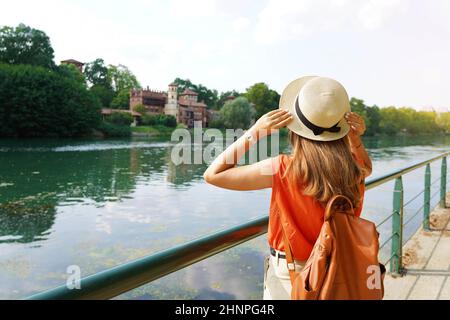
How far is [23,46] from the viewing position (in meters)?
59.3

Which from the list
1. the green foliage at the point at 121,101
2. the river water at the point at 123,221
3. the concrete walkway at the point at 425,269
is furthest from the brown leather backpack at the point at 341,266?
the green foliage at the point at 121,101

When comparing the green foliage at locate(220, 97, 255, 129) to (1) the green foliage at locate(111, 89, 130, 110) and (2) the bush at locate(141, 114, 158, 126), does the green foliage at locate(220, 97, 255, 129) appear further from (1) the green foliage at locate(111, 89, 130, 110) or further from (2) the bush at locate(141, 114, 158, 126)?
(1) the green foliage at locate(111, 89, 130, 110)

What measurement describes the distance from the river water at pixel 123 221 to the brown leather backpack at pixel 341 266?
2762mm

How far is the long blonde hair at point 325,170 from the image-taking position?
4.24 feet

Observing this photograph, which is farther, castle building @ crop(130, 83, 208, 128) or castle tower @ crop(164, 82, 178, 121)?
castle tower @ crop(164, 82, 178, 121)

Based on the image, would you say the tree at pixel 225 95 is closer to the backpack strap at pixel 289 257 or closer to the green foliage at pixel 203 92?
the green foliage at pixel 203 92

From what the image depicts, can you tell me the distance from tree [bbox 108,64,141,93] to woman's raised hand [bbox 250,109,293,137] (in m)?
89.0

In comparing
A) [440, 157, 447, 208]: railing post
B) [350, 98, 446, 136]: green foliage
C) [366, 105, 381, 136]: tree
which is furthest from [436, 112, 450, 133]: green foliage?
[440, 157, 447, 208]: railing post

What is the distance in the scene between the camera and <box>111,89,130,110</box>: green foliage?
76938 millimetres

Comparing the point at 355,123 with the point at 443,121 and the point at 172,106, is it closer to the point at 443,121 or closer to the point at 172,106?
the point at 172,106
